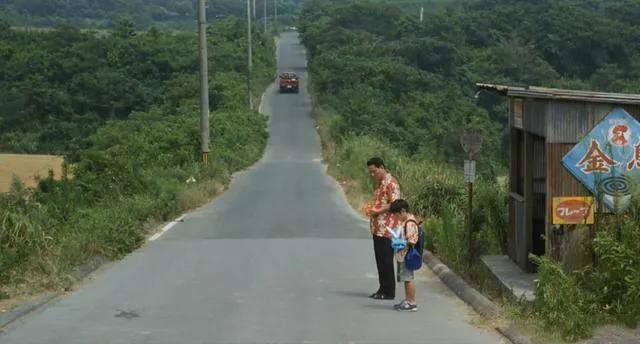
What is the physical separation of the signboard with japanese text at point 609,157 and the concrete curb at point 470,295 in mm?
1723

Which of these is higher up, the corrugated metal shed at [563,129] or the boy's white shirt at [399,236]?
the corrugated metal shed at [563,129]

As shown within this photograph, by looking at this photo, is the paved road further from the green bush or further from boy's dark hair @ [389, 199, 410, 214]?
boy's dark hair @ [389, 199, 410, 214]

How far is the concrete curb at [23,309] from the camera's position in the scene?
10.8 m

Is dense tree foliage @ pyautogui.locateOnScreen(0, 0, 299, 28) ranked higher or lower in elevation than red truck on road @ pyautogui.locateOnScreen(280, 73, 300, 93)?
higher

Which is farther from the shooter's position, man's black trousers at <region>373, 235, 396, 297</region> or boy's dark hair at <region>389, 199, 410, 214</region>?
man's black trousers at <region>373, 235, 396, 297</region>

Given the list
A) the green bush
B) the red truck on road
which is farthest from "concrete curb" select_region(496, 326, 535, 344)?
the red truck on road

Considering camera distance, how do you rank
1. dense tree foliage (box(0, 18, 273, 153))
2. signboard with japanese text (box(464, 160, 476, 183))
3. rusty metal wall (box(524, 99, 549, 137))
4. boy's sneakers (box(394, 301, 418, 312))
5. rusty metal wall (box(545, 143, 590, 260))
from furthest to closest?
dense tree foliage (box(0, 18, 273, 153))
signboard with japanese text (box(464, 160, 476, 183))
boy's sneakers (box(394, 301, 418, 312))
rusty metal wall (box(524, 99, 549, 137))
rusty metal wall (box(545, 143, 590, 260))

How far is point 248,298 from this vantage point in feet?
40.8

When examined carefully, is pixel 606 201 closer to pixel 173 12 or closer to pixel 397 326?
pixel 397 326

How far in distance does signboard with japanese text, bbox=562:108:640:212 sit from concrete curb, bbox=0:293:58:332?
611 centimetres

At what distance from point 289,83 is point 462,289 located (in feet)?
261

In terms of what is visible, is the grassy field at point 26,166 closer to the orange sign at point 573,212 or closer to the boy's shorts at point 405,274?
the boy's shorts at point 405,274

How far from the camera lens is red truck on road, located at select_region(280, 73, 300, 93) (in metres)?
91.4

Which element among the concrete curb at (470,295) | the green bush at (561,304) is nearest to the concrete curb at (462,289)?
the concrete curb at (470,295)
